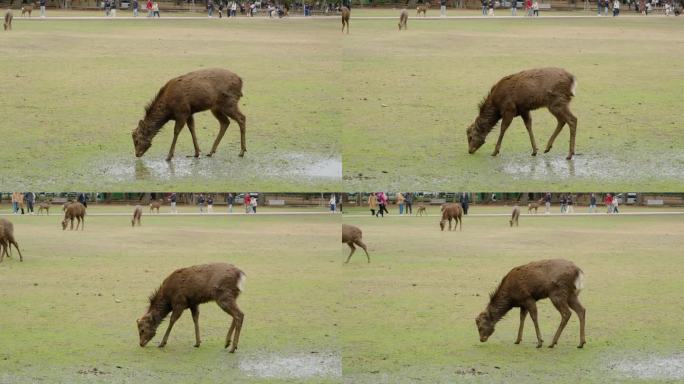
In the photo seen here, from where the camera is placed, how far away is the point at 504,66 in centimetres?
3219

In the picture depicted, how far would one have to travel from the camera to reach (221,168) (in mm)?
19766

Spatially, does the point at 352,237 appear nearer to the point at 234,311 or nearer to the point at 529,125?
the point at 529,125

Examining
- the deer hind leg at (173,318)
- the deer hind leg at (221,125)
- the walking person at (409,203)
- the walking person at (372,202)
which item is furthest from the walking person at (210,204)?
the deer hind leg at (173,318)

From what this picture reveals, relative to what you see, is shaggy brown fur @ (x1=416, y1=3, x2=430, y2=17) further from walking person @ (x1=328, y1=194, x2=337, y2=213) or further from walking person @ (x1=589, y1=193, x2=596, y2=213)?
walking person @ (x1=328, y1=194, x2=337, y2=213)

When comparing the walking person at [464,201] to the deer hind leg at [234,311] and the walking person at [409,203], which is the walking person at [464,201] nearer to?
the walking person at [409,203]

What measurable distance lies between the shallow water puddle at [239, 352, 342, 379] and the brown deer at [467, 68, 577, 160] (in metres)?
5.09

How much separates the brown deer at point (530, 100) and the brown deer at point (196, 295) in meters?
5.67

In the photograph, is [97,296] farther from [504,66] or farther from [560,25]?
[560,25]

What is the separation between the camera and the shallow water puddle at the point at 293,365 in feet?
58.8

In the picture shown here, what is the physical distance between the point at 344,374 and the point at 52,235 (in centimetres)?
1355

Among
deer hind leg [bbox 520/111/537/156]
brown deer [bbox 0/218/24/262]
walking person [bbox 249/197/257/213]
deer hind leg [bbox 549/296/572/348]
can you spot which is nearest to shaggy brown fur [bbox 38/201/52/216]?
brown deer [bbox 0/218/24/262]

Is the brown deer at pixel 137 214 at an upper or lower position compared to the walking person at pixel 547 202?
lower

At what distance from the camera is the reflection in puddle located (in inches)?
768

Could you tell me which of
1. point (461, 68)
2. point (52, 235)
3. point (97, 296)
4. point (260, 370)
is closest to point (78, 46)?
point (52, 235)
